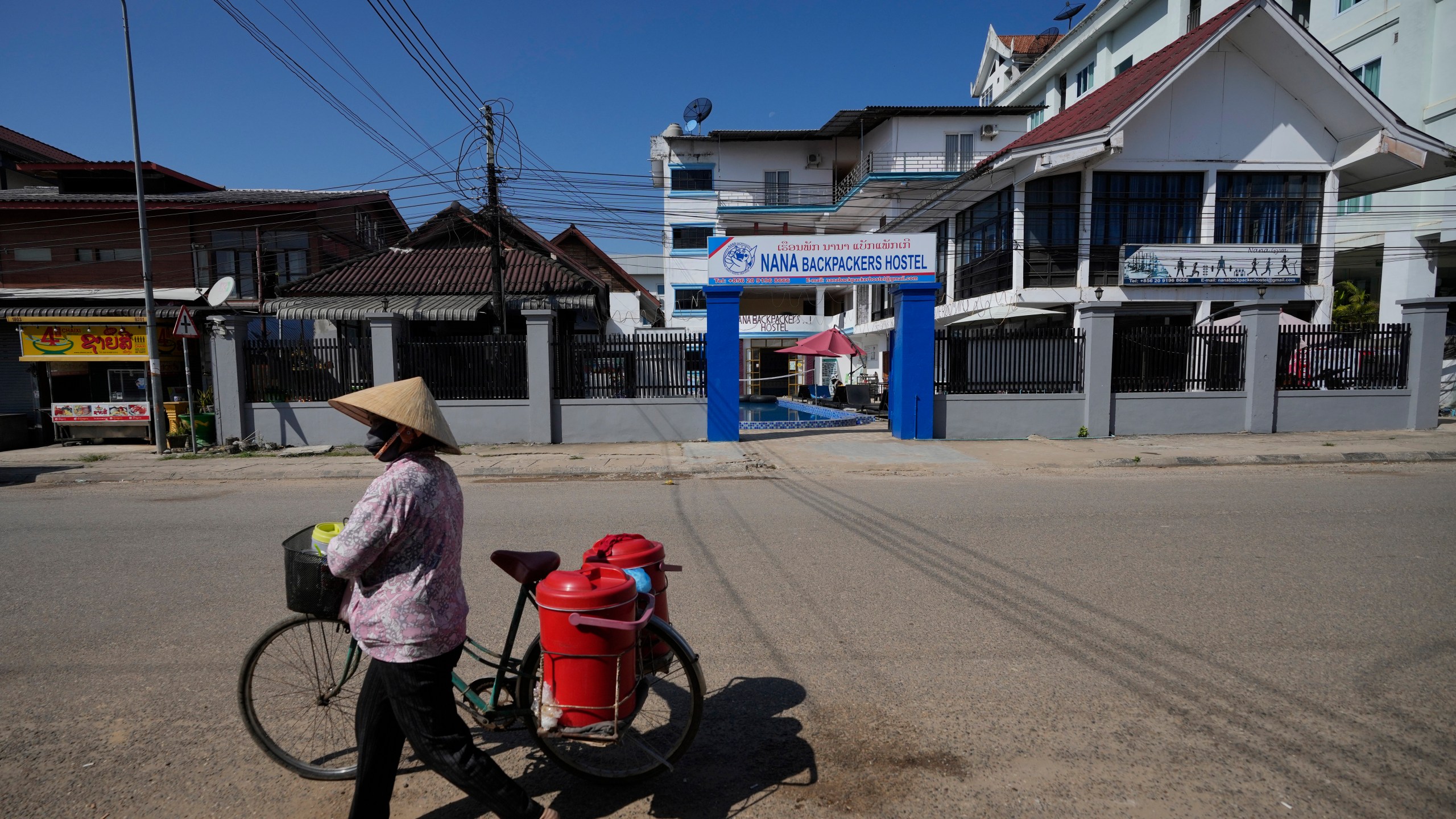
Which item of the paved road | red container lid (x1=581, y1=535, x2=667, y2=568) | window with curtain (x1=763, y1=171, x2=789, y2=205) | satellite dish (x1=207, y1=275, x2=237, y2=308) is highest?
window with curtain (x1=763, y1=171, x2=789, y2=205)

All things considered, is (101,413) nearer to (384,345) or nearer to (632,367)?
(384,345)

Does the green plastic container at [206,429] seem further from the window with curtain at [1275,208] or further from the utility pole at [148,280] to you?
the window with curtain at [1275,208]

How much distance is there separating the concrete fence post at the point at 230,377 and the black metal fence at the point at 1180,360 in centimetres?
1655

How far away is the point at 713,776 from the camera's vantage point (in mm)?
2818

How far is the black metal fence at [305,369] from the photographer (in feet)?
44.3

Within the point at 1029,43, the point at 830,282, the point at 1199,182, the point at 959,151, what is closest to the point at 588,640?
the point at 830,282

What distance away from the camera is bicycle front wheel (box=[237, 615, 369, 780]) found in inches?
110

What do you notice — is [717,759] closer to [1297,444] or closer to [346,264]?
[1297,444]

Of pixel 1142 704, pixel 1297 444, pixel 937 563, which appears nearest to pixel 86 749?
pixel 1142 704

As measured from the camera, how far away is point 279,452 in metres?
12.7

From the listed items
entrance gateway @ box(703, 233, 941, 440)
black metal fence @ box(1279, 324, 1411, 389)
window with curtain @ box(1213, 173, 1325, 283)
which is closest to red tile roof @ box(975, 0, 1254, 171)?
window with curtain @ box(1213, 173, 1325, 283)

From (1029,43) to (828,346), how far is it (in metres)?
35.6

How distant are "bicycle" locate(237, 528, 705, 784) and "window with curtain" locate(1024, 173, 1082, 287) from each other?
800 inches

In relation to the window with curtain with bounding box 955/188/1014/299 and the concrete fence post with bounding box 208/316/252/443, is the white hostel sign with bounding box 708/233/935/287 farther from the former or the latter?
the window with curtain with bounding box 955/188/1014/299
